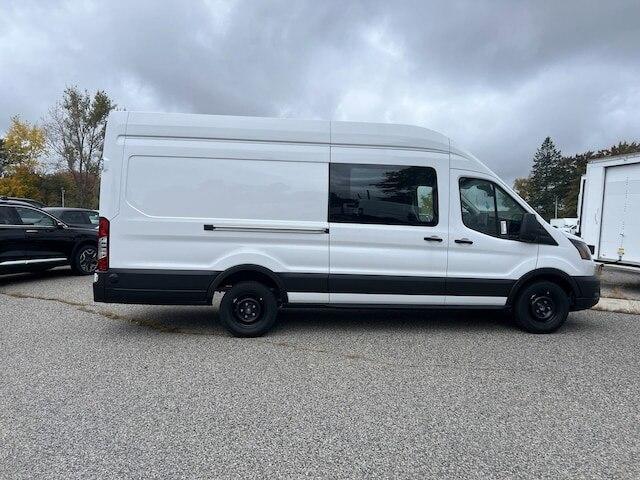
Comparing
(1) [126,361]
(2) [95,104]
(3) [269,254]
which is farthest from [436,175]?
(2) [95,104]

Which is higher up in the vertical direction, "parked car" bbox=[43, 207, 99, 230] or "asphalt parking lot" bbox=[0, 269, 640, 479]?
"parked car" bbox=[43, 207, 99, 230]

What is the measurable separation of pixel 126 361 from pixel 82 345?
875mm

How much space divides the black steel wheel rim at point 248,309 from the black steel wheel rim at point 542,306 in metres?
3.50

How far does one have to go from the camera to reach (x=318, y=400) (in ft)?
12.2

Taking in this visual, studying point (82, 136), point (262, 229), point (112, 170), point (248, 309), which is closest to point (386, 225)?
point (262, 229)

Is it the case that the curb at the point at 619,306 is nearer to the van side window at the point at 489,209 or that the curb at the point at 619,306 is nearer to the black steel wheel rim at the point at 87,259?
the van side window at the point at 489,209

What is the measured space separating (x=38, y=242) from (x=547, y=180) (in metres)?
94.2

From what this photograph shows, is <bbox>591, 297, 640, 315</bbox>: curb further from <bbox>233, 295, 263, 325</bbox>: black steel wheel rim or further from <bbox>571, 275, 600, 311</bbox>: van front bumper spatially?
<bbox>233, 295, 263, 325</bbox>: black steel wheel rim

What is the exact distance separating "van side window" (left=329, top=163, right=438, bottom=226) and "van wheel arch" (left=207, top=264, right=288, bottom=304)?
40.3 inches

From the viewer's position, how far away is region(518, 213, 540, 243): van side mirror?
553cm

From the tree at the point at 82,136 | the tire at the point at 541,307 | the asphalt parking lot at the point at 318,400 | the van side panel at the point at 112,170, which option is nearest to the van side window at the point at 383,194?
the asphalt parking lot at the point at 318,400

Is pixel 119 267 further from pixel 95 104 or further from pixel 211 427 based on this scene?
pixel 95 104

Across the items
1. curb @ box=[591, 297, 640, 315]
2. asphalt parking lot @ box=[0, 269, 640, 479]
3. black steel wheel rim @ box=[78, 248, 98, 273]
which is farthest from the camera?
black steel wheel rim @ box=[78, 248, 98, 273]

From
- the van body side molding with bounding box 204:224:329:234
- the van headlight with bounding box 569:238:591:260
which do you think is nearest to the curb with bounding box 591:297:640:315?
the van headlight with bounding box 569:238:591:260
